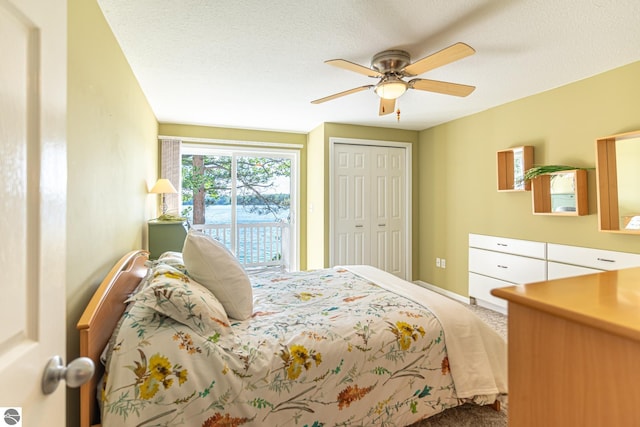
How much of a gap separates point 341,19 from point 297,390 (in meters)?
2.08

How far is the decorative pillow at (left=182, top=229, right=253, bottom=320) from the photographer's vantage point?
1626mm

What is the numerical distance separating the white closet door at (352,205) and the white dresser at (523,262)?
56.0 inches

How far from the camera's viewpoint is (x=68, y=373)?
1.98 ft

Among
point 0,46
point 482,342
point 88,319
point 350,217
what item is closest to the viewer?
point 0,46

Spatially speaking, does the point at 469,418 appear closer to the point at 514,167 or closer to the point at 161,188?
the point at 514,167

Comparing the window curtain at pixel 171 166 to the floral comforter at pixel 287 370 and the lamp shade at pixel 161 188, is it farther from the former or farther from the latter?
the floral comforter at pixel 287 370

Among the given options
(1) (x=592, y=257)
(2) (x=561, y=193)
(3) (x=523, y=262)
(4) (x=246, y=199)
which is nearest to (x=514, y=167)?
(2) (x=561, y=193)

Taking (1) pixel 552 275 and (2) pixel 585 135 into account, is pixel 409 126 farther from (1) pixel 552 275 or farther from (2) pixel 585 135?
(1) pixel 552 275

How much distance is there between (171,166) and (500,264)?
170 inches

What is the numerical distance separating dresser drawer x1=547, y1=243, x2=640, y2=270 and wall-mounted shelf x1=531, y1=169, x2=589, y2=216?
0.33 m

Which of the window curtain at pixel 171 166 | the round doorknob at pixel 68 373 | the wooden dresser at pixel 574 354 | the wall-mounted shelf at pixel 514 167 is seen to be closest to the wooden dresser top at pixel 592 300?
the wooden dresser at pixel 574 354

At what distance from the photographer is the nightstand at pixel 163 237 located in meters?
3.00

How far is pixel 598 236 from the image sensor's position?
2551mm

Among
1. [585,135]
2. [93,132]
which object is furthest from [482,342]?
[93,132]
